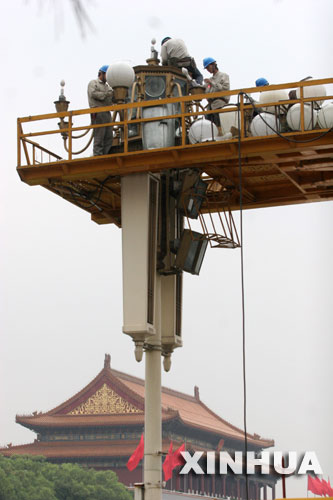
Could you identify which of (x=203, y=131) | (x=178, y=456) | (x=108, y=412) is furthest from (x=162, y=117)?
(x=108, y=412)

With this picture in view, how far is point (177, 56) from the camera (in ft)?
71.3

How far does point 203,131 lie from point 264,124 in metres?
1.10

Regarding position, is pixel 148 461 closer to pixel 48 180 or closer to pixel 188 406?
pixel 48 180

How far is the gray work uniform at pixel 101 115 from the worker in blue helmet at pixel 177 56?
126 centimetres

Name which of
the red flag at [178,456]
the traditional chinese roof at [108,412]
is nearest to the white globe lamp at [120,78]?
the red flag at [178,456]

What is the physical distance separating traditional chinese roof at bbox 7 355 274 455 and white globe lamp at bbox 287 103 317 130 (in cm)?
4305

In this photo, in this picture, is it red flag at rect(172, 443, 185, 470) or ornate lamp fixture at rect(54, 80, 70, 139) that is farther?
red flag at rect(172, 443, 185, 470)

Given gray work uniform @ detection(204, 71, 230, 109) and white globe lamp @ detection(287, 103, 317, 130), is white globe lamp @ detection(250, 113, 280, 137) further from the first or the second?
gray work uniform @ detection(204, 71, 230, 109)

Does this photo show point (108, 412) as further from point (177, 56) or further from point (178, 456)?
point (177, 56)

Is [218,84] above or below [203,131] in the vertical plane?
above

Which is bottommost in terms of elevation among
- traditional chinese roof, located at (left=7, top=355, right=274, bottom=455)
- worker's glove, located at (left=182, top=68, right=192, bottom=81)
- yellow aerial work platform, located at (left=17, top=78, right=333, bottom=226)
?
yellow aerial work platform, located at (left=17, top=78, right=333, bottom=226)


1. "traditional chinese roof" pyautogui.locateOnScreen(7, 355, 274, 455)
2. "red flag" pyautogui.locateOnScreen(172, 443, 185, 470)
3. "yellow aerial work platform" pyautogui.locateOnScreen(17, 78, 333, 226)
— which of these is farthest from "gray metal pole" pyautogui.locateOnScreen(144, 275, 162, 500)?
"traditional chinese roof" pyautogui.locateOnScreen(7, 355, 274, 455)

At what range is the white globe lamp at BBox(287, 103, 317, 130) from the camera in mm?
18938

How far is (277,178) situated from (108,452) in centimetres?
4210
